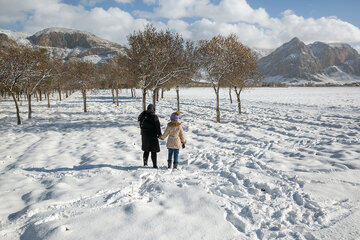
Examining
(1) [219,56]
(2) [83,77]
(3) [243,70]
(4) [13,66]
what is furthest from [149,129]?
(2) [83,77]

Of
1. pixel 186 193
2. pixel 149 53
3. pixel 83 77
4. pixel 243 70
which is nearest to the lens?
pixel 186 193

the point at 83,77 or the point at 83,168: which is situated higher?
the point at 83,77

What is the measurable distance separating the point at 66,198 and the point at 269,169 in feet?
20.1

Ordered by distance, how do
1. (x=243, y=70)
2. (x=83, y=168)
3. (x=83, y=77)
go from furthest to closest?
(x=83, y=77) → (x=243, y=70) → (x=83, y=168)

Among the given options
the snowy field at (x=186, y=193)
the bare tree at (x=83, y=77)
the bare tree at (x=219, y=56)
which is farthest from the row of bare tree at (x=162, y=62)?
the snowy field at (x=186, y=193)

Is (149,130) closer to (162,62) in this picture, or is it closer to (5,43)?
(162,62)

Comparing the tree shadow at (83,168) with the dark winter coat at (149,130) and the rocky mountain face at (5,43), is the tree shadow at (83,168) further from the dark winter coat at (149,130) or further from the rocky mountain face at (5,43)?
the rocky mountain face at (5,43)

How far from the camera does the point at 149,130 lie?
6.73 metres

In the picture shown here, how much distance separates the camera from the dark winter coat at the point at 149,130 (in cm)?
666

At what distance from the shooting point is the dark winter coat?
21.8 ft

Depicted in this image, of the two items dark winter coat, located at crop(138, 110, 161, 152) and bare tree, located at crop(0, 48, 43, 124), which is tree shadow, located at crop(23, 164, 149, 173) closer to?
dark winter coat, located at crop(138, 110, 161, 152)

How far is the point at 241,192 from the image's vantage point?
16.6ft

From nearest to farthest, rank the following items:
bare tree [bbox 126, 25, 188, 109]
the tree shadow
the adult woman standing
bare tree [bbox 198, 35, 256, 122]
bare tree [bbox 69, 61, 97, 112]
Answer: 1. the adult woman standing
2. the tree shadow
3. bare tree [bbox 126, 25, 188, 109]
4. bare tree [bbox 198, 35, 256, 122]
5. bare tree [bbox 69, 61, 97, 112]

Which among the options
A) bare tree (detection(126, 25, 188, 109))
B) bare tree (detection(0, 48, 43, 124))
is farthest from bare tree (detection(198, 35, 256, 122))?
bare tree (detection(0, 48, 43, 124))
